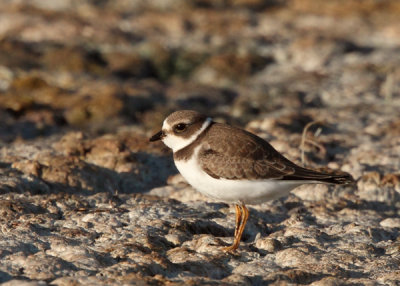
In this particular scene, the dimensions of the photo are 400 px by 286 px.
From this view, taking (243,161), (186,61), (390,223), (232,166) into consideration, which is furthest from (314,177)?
(186,61)

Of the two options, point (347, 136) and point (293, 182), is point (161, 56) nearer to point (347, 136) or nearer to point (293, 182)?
point (347, 136)

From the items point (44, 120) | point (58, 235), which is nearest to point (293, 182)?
point (58, 235)

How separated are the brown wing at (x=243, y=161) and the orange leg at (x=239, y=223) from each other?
45 centimetres

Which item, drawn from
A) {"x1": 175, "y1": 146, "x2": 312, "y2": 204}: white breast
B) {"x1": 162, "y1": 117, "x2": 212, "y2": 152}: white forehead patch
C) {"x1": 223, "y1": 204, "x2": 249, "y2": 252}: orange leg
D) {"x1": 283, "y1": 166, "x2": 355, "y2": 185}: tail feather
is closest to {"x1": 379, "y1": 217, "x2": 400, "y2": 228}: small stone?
{"x1": 283, "y1": 166, "x2": 355, "y2": 185}: tail feather

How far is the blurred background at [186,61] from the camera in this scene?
43.6 feet

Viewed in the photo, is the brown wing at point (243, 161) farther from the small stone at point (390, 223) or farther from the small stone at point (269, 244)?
the small stone at point (390, 223)

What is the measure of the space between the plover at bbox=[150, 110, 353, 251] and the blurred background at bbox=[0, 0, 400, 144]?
4.53m

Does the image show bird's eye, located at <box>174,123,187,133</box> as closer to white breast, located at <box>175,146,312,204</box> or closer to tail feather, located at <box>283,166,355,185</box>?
white breast, located at <box>175,146,312,204</box>

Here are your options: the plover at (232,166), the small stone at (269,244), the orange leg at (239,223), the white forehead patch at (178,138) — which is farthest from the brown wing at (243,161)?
the small stone at (269,244)

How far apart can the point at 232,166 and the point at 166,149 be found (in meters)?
3.76

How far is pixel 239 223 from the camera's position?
776 centimetres

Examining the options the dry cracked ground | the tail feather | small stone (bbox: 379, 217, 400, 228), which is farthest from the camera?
small stone (bbox: 379, 217, 400, 228)

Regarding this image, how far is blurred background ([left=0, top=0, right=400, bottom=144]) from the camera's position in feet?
43.6

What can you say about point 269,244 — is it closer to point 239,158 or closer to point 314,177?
point 314,177
